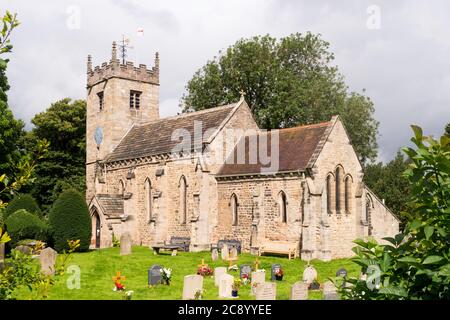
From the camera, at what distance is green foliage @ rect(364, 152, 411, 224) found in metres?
47.5

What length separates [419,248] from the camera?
4664mm

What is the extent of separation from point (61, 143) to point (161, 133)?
75.0 ft

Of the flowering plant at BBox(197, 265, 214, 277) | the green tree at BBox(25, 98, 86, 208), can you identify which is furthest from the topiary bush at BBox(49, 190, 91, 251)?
the green tree at BBox(25, 98, 86, 208)

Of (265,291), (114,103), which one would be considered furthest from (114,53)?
(265,291)

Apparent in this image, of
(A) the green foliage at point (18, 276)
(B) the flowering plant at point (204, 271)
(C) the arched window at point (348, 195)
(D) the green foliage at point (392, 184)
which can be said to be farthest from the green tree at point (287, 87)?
(A) the green foliage at point (18, 276)

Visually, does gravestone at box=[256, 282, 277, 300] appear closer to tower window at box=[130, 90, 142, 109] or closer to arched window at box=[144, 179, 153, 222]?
arched window at box=[144, 179, 153, 222]

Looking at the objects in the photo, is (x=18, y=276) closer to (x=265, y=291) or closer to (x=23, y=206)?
(x=265, y=291)

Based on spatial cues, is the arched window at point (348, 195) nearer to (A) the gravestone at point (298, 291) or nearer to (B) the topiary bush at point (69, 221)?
(A) the gravestone at point (298, 291)

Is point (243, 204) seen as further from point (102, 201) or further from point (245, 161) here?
point (102, 201)

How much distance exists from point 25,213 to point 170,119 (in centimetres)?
1303

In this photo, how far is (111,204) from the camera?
36.9m

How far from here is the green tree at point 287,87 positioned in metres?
43.6

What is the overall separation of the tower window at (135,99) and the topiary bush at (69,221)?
42.7 feet
